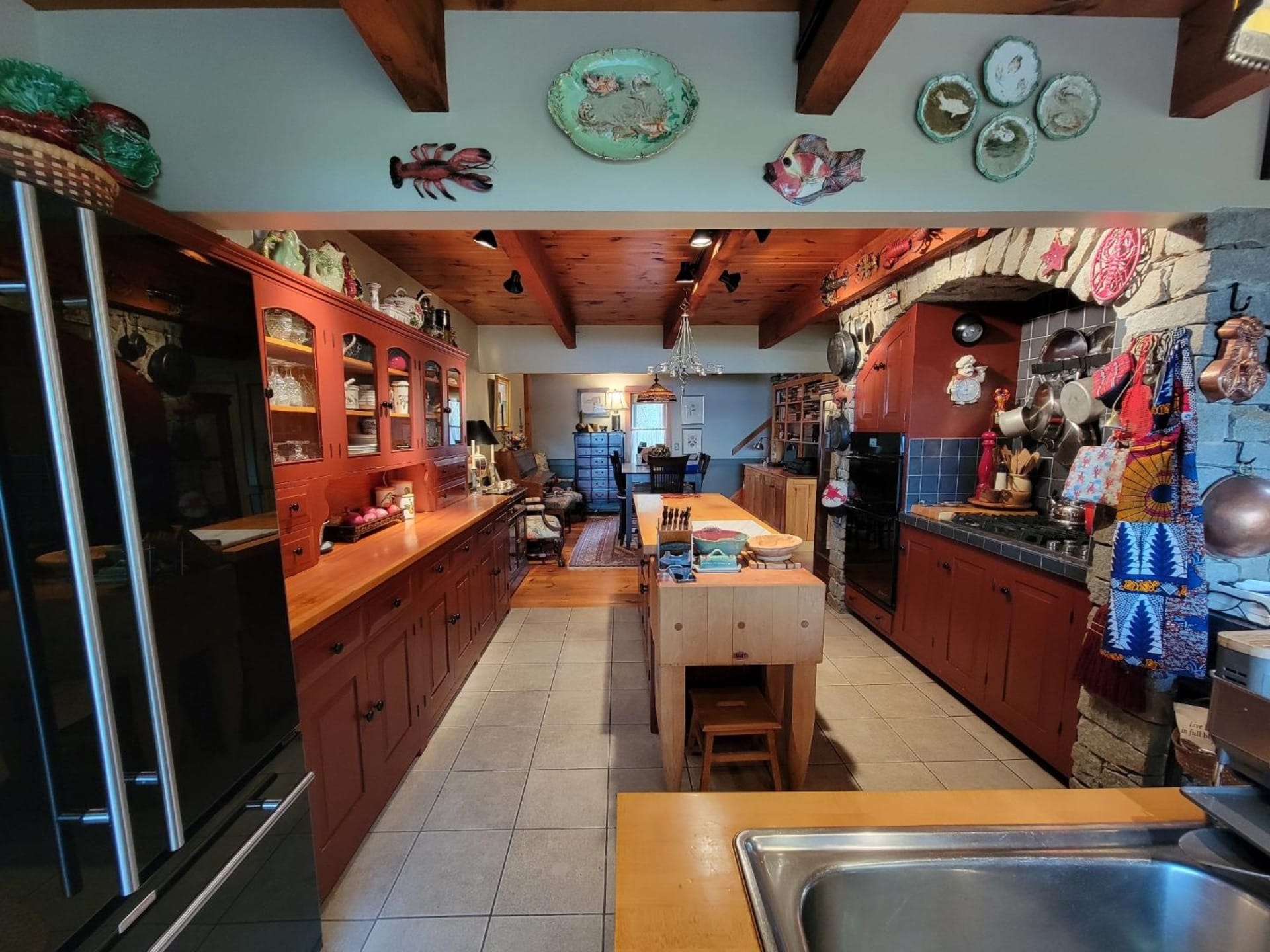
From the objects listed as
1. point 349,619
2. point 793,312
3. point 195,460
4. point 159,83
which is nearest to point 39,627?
point 195,460

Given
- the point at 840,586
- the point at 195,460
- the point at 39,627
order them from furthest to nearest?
1. the point at 840,586
2. the point at 195,460
3. the point at 39,627

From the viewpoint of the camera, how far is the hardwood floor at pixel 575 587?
160 inches

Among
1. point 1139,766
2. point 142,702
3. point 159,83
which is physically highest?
point 159,83

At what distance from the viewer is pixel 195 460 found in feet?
3.10

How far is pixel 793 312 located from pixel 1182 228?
2843mm

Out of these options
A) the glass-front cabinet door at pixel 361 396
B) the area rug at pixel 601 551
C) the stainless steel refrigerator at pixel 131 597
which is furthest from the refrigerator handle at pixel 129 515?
the area rug at pixel 601 551

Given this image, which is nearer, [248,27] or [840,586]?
[248,27]

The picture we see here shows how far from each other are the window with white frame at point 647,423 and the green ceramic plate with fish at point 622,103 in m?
6.61

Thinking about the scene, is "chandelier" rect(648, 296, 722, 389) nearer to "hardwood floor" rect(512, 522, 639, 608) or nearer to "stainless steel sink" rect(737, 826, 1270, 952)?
"hardwood floor" rect(512, 522, 639, 608)

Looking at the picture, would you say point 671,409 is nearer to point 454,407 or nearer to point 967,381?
point 454,407

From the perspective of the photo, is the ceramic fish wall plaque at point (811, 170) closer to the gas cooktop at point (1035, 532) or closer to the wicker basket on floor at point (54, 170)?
the wicker basket on floor at point (54, 170)

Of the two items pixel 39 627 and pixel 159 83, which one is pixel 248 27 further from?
pixel 39 627

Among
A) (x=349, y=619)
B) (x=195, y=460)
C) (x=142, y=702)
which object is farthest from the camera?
(x=349, y=619)

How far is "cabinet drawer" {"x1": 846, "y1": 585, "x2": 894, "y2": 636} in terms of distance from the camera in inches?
128
